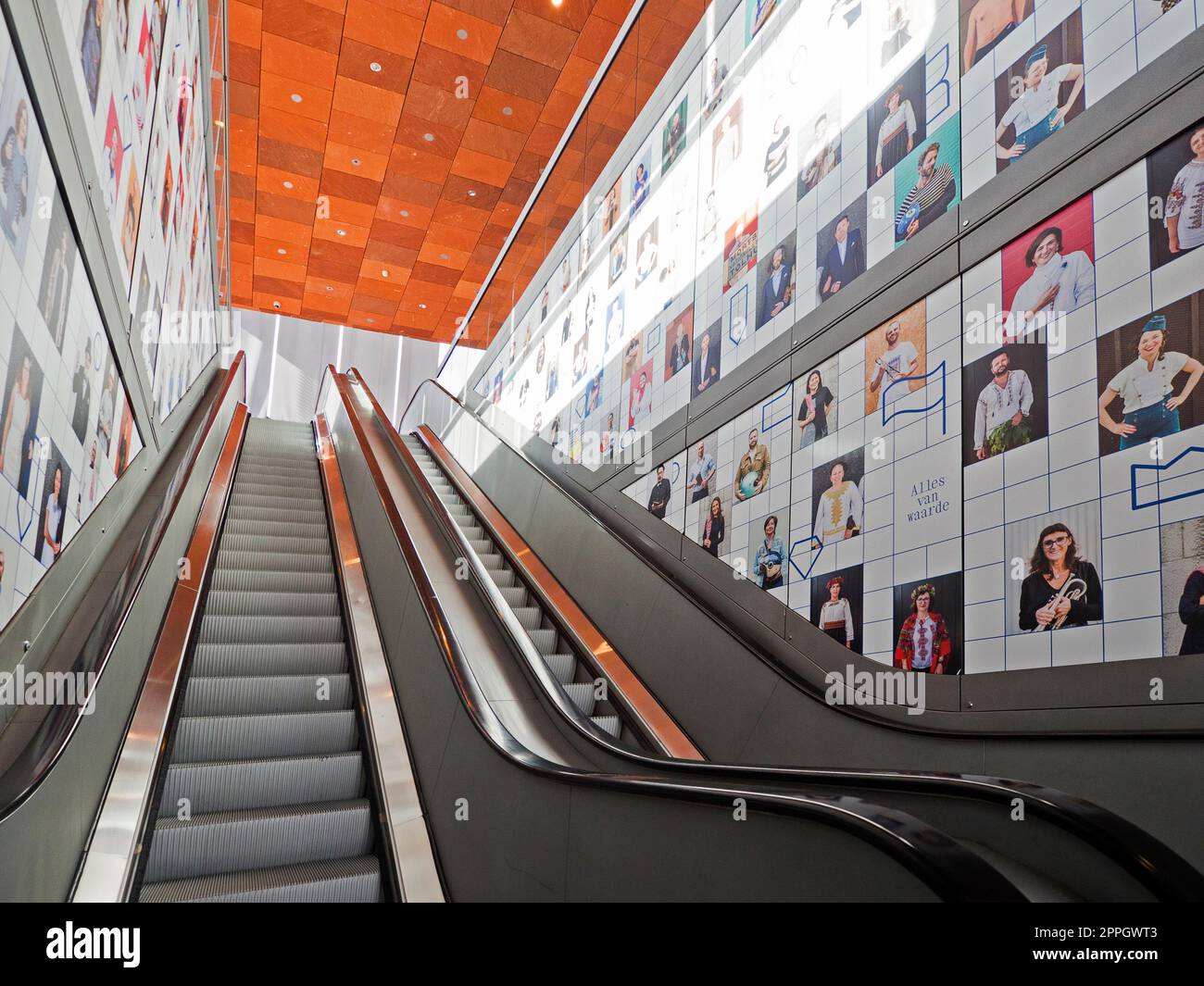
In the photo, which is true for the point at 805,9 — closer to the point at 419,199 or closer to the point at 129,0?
the point at 129,0

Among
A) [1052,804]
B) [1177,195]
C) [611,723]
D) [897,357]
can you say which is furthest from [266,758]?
[1177,195]

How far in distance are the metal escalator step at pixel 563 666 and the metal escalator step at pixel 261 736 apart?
1335mm

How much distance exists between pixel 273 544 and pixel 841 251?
4.37 metres

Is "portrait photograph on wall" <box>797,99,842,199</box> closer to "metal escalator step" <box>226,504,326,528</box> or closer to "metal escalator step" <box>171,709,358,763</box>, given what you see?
"metal escalator step" <box>171,709,358,763</box>

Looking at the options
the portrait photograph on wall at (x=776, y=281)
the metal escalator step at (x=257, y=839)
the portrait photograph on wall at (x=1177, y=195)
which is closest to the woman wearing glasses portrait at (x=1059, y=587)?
the portrait photograph on wall at (x=1177, y=195)

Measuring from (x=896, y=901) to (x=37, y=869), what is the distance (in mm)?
2034

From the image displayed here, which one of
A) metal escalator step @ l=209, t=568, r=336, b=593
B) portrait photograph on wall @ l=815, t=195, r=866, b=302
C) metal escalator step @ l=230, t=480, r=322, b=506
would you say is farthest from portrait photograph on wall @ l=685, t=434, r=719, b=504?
metal escalator step @ l=230, t=480, r=322, b=506

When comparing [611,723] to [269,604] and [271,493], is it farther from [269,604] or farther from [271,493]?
[271,493]

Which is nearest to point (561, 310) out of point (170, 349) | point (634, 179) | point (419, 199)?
point (634, 179)

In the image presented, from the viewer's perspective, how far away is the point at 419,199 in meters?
12.6

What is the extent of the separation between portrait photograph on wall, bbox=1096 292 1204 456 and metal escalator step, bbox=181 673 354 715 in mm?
3512

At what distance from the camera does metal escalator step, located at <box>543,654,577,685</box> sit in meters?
4.92

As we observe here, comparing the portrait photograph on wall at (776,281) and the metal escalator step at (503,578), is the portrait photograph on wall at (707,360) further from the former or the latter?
the metal escalator step at (503,578)

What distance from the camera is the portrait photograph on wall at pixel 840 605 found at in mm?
3582
